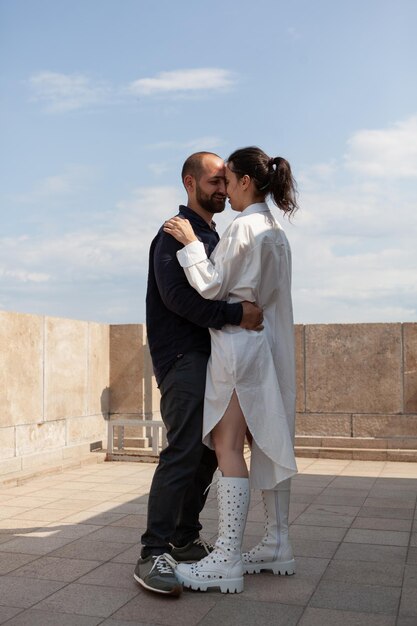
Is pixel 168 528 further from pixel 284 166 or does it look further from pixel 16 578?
pixel 284 166

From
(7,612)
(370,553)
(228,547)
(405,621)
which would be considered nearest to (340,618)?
(405,621)

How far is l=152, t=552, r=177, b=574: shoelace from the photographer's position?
316 centimetres

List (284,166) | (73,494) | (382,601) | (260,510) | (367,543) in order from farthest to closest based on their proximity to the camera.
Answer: (73,494) < (260,510) < (367,543) < (284,166) < (382,601)


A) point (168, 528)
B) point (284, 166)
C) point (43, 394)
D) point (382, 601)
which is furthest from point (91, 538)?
point (43, 394)

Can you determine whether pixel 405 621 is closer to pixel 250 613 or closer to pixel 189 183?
pixel 250 613

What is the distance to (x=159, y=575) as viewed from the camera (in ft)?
10.3

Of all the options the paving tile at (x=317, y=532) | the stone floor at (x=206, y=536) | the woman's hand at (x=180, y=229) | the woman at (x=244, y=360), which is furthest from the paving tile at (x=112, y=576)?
the woman's hand at (x=180, y=229)

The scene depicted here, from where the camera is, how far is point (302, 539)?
423 cm

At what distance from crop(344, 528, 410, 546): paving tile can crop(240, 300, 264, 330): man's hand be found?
161 cm

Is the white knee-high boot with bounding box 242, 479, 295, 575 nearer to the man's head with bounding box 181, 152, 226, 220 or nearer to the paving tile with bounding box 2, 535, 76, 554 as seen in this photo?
the paving tile with bounding box 2, 535, 76, 554

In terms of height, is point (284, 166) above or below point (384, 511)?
above

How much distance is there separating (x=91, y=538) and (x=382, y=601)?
67.4 inches

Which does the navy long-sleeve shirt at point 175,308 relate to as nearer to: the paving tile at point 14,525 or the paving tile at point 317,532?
the paving tile at point 317,532

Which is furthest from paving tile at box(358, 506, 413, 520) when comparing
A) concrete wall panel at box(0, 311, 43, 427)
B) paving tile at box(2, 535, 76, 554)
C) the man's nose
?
concrete wall panel at box(0, 311, 43, 427)
